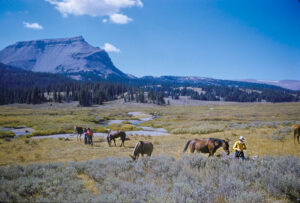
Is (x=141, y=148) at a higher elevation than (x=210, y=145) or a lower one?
lower

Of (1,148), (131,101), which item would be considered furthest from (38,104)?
(1,148)

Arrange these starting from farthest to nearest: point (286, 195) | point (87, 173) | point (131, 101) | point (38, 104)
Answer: point (131, 101), point (38, 104), point (87, 173), point (286, 195)

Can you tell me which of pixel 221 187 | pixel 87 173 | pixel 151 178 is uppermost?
pixel 221 187

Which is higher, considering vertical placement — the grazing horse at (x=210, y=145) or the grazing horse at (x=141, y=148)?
the grazing horse at (x=210, y=145)

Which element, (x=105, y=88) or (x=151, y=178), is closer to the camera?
(x=151, y=178)

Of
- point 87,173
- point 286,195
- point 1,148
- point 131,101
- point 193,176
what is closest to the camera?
point 286,195

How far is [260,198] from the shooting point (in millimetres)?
5082

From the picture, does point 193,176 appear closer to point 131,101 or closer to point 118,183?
point 118,183

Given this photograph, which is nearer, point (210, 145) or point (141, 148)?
point (210, 145)

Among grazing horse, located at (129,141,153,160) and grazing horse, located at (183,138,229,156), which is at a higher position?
grazing horse, located at (183,138,229,156)

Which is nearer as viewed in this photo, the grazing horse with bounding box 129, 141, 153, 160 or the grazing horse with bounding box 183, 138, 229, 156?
the grazing horse with bounding box 183, 138, 229, 156

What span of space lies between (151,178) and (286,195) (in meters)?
4.94

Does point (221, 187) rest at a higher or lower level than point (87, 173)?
higher

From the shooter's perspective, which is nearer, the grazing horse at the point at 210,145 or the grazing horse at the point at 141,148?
the grazing horse at the point at 210,145
